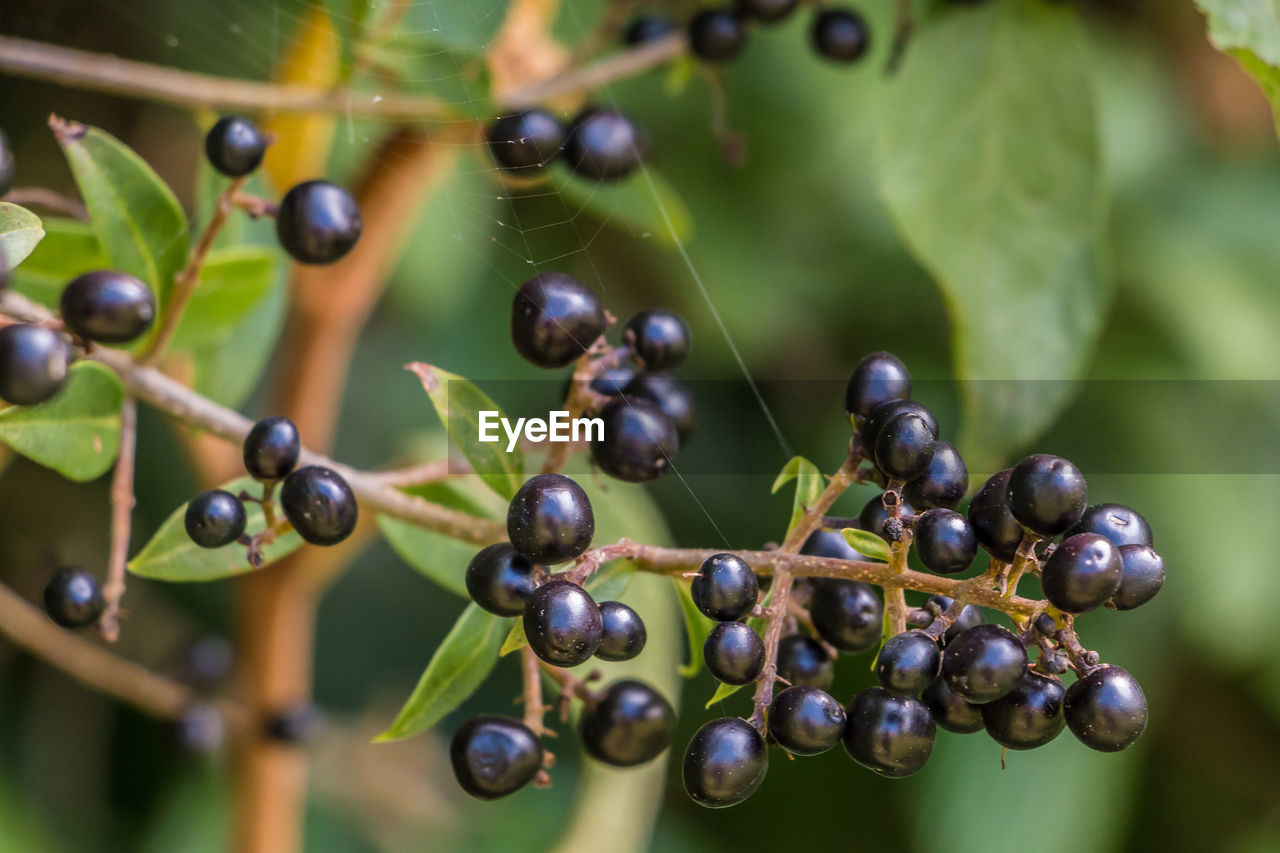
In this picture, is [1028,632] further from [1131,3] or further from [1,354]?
[1131,3]

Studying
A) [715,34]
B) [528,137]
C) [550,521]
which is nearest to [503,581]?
[550,521]

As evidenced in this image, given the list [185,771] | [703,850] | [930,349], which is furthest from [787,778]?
[185,771]

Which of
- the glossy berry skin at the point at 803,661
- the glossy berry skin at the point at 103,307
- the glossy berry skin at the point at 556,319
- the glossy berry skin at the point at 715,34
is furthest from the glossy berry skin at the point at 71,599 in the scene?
the glossy berry skin at the point at 715,34

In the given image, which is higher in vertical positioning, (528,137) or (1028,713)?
(528,137)

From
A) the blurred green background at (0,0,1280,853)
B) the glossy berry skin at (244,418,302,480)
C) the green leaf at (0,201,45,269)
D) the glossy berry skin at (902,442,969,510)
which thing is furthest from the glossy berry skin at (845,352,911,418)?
the blurred green background at (0,0,1280,853)

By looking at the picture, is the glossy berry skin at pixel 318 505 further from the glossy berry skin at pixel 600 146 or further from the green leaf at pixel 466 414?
the glossy berry skin at pixel 600 146

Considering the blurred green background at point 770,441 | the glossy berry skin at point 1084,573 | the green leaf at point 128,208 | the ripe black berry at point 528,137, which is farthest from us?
the blurred green background at point 770,441

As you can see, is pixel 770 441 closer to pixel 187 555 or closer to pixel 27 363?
pixel 187 555
